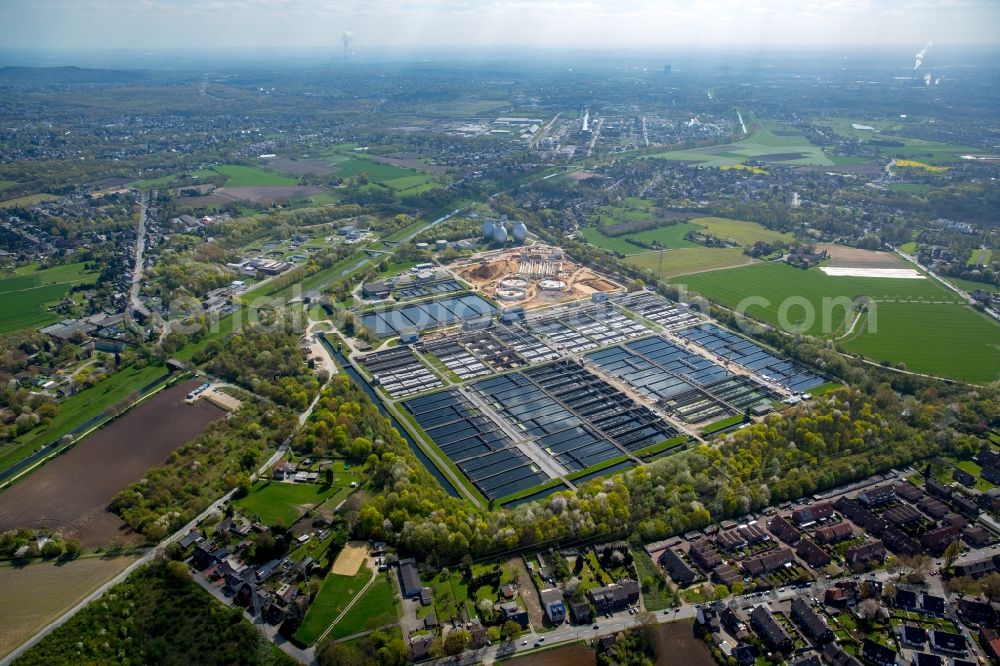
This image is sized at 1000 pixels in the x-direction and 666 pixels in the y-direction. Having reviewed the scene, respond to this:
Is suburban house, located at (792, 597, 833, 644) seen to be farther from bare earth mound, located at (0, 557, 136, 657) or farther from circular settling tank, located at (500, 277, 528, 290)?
circular settling tank, located at (500, 277, 528, 290)

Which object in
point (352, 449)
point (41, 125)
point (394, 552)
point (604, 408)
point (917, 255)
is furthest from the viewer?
point (41, 125)

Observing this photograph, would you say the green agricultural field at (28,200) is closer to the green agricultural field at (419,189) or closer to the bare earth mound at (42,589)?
the green agricultural field at (419,189)

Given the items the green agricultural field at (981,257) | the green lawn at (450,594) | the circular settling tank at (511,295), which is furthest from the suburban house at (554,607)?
the green agricultural field at (981,257)

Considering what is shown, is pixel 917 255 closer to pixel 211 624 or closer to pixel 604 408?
pixel 604 408

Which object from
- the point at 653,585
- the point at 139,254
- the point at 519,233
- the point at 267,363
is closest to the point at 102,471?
the point at 267,363

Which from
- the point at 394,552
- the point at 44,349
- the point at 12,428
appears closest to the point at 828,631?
the point at 394,552
